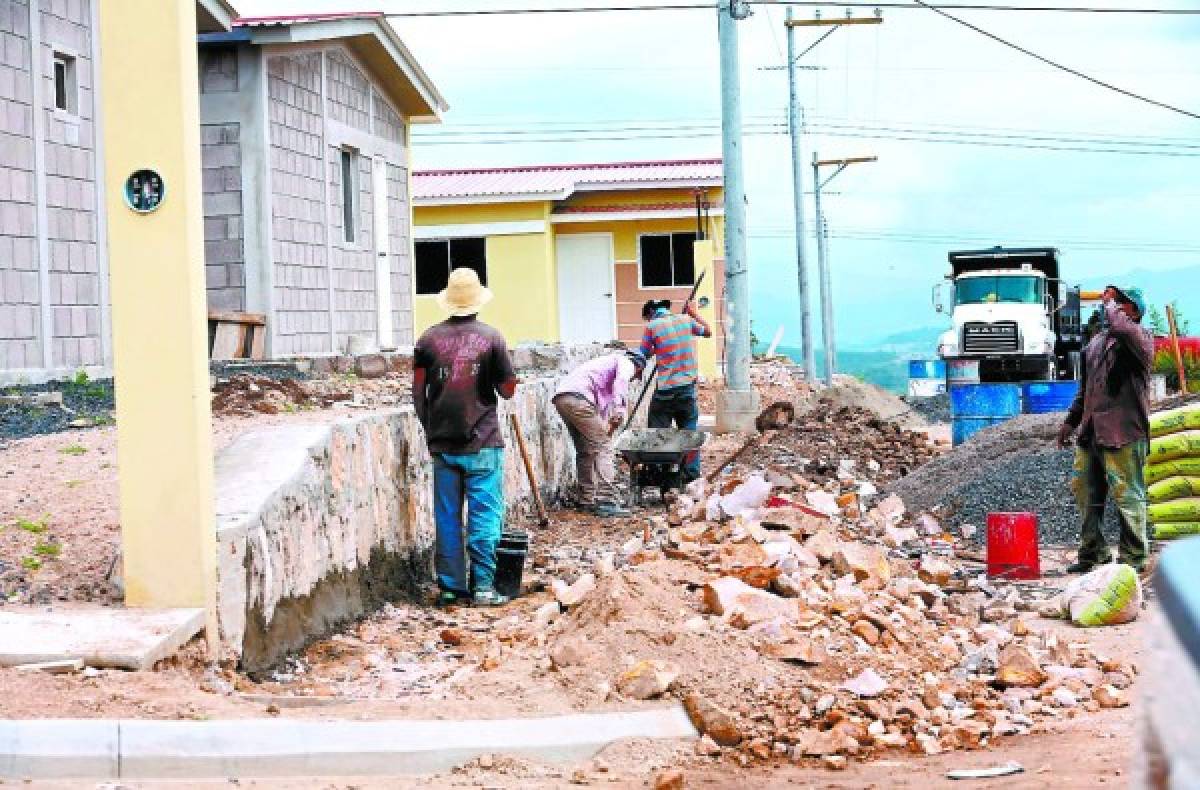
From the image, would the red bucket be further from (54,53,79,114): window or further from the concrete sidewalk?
(54,53,79,114): window

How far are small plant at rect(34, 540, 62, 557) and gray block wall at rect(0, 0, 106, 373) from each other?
5863 mm

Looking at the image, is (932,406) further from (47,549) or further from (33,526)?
(47,549)

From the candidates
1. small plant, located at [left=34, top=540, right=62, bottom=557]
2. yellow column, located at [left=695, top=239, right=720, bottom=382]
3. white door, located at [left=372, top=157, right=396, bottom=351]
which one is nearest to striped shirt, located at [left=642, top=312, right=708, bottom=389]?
white door, located at [left=372, top=157, right=396, bottom=351]

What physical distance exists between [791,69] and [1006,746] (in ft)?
113

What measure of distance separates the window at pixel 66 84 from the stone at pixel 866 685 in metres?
9.80

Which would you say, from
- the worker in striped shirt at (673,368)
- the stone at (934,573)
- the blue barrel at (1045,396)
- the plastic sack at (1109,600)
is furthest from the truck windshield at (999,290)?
the plastic sack at (1109,600)

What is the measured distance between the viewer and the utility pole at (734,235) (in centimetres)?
2208

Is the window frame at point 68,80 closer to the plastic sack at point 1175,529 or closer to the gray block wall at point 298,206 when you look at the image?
the gray block wall at point 298,206

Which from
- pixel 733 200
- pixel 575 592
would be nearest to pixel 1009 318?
pixel 733 200

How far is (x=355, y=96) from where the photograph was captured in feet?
67.6

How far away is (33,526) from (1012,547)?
6.57m

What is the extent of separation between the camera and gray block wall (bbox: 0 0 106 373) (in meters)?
13.0

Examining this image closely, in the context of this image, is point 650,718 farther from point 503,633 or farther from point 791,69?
point 791,69

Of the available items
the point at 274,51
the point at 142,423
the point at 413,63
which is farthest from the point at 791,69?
the point at 142,423
